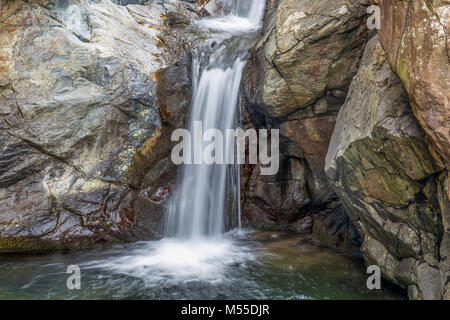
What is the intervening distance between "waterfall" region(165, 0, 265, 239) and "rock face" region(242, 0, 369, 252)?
1.48 ft

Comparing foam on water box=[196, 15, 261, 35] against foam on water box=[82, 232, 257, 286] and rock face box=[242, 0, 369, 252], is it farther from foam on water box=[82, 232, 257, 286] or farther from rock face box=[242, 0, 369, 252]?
foam on water box=[82, 232, 257, 286]

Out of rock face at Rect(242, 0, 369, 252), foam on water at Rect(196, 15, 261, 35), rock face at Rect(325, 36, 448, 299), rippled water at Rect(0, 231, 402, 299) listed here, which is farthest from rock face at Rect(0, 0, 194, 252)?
rock face at Rect(325, 36, 448, 299)

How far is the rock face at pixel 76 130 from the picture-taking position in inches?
226

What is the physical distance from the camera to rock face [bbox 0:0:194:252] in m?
5.75

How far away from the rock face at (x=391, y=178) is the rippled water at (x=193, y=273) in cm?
72

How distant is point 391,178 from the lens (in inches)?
148

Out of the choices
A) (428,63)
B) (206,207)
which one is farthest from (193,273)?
(428,63)

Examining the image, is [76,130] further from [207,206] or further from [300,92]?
[300,92]

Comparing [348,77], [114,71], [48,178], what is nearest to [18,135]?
[48,178]

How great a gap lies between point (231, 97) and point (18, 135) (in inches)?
189

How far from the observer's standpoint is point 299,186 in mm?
7164

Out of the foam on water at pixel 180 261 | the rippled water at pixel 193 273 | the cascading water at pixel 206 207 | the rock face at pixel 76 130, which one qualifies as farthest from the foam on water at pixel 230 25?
the rippled water at pixel 193 273

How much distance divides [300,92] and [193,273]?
13.4 feet

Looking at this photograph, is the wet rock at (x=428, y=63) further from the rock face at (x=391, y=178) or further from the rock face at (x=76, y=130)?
the rock face at (x=76, y=130)
